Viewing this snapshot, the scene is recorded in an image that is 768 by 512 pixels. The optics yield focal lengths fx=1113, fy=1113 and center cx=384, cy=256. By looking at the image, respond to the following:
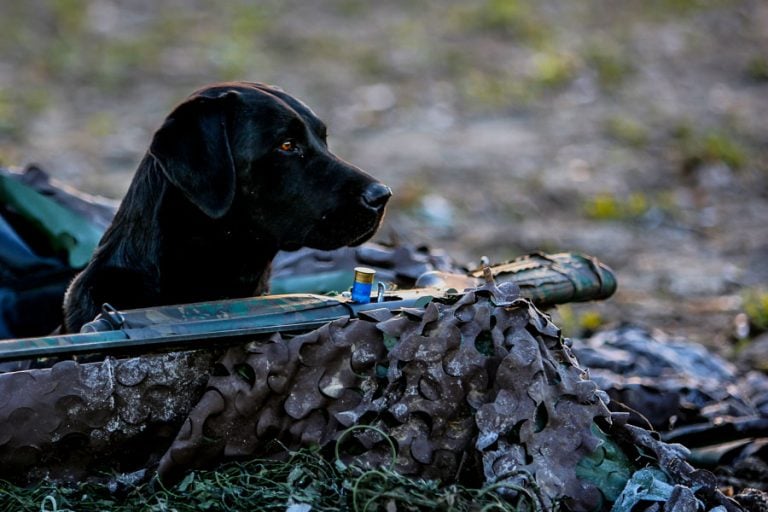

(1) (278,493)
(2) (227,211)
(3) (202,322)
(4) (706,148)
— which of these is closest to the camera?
(1) (278,493)

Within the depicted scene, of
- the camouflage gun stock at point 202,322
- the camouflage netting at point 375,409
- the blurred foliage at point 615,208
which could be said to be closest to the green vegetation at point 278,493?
the camouflage netting at point 375,409

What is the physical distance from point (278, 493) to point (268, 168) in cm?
135

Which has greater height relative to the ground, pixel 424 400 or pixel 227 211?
pixel 227 211

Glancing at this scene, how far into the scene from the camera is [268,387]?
3.09m

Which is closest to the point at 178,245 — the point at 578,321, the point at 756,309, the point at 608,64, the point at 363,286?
the point at 363,286

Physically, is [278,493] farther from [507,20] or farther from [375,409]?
[507,20]

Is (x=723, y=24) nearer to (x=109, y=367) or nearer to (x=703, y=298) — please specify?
(x=703, y=298)

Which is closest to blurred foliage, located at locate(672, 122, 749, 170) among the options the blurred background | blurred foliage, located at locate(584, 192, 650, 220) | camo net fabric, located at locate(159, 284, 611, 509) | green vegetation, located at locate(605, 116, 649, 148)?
the blurred background

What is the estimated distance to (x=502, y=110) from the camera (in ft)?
33.4

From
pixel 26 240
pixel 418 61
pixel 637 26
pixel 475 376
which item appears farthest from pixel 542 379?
pixel 637 26

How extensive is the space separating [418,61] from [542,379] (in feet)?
27.9

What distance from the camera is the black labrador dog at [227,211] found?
3783mm

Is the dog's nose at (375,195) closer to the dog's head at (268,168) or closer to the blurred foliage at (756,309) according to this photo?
the dog's head at (268,168)

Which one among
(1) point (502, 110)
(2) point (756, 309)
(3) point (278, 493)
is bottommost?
(1) point (502, 110)
